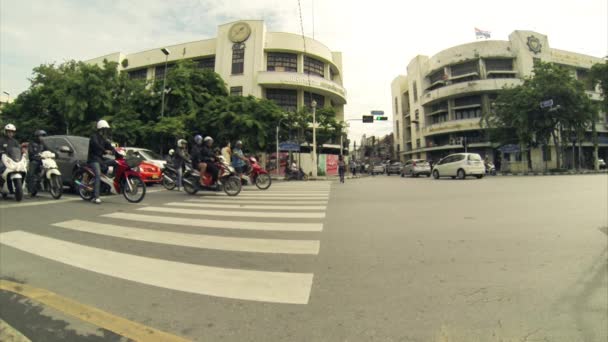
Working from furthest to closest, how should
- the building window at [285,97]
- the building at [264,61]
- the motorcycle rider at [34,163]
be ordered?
the building window at [285,97]
the building at [264,61]
the motorcycle rider at [34,163]

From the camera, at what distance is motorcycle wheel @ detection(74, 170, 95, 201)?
6.40 meters

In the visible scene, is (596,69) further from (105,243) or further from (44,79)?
(44,79)

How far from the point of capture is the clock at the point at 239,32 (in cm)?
2967

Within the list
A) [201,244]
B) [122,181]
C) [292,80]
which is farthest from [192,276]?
[292,80]

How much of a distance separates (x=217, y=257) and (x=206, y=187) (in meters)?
5.30

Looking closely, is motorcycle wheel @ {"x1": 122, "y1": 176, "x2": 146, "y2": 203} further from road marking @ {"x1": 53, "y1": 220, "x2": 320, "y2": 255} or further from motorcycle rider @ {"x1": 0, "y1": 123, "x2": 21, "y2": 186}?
motorcycle rider @ {"x1": 0, "y1": 123, "x2": 21, "y2": 186}

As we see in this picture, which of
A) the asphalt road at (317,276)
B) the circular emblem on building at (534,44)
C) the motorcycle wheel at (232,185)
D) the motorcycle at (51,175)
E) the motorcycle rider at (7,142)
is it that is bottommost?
the asphalt road at (317,276)

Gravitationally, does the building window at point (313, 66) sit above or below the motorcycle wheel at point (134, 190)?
above

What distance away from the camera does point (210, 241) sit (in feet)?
10.8

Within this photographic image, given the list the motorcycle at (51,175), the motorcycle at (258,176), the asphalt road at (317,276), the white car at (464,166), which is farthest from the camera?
the white car at (464,166)

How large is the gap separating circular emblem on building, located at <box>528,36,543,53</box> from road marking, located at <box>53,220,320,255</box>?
51821 millimetres

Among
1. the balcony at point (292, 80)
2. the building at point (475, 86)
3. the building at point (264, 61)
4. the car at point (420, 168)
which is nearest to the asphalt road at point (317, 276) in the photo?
the car at point (420, 168)

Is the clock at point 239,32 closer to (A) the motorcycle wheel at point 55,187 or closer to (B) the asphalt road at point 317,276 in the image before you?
(A) the motorcycle wheel at point 55,187

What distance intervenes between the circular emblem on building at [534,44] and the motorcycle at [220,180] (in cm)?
4986
